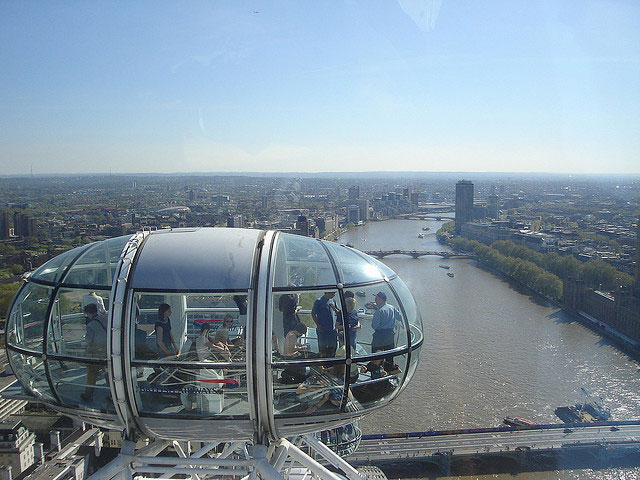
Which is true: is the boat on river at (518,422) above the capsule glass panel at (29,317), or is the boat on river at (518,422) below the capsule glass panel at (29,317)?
below

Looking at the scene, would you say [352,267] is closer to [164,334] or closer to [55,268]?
[164,334]

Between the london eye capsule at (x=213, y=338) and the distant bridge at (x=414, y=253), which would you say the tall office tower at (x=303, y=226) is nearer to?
the distant bridge at (x=414, y=253)

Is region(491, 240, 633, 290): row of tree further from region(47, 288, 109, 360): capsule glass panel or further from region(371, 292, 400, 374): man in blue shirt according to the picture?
region(47, 288, 109, 360): capsule glass panel

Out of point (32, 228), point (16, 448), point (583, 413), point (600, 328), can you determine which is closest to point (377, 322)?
point (16, 448)

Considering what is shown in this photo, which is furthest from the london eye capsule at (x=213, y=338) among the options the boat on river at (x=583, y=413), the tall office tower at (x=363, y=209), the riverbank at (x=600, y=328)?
the tall office tower at (x=363, y=209)

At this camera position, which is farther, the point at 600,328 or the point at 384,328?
the point at 600,328
